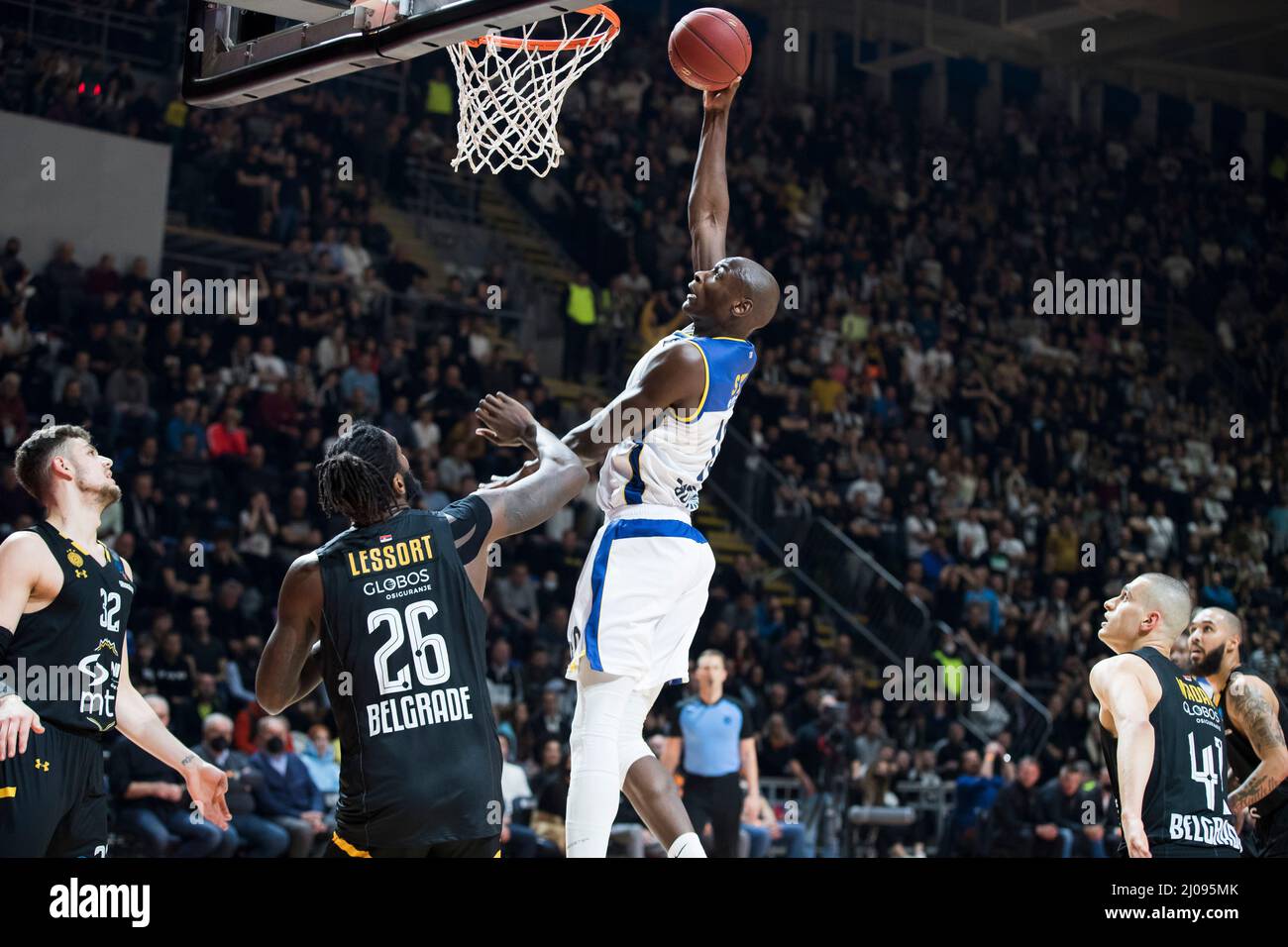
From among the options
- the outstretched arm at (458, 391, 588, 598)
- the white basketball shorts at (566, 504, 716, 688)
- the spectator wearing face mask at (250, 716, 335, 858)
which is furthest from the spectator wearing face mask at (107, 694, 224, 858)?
the outstretched arm at (458, 391, 588, 598)

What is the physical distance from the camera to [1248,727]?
605 cm

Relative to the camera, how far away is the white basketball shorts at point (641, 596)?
16.2 ft

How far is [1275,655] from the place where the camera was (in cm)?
1578

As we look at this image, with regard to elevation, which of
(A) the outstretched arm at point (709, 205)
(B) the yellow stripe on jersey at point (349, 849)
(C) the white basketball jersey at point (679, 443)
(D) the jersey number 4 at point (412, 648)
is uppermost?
(A) the outstretched arm at point (709, 205)

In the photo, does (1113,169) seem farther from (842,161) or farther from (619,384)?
(619,384)

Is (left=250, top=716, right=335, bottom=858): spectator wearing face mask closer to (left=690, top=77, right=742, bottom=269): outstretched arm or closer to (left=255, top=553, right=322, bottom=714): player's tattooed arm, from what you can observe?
(left=690, top=77, right=742, bottom=269): outstretched arm

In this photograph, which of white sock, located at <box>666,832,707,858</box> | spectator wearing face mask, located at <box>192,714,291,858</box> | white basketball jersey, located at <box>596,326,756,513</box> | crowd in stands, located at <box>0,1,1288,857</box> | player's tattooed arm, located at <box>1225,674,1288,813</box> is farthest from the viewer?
crowd in stands, located at <box>0,1,1288,857</box>

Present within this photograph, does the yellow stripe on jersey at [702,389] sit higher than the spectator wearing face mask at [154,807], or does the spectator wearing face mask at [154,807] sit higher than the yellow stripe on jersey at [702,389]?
the yellow stripe on jersey at [702,389]

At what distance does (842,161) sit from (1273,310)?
6267 mm

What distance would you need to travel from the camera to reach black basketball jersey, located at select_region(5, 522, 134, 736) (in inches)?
184

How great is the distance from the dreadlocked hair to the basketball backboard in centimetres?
162

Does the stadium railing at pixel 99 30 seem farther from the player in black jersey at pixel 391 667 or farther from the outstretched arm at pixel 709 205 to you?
the player in black jersey at pixel 391 667

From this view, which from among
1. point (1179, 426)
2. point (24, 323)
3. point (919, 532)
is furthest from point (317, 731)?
point (1179, 426)

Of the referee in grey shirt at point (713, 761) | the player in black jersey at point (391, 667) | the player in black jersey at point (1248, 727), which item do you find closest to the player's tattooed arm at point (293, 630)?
the player in black jersey at point (391, 667)
